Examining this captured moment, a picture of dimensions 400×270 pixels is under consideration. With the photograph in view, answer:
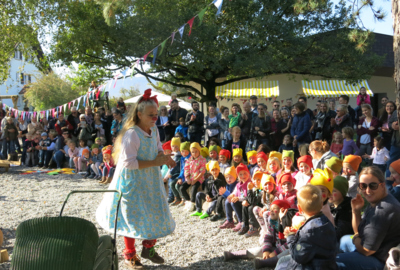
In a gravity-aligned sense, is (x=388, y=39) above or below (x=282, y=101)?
above

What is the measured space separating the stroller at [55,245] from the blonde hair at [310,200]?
5.25 ft

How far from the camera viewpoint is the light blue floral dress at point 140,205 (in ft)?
13.1

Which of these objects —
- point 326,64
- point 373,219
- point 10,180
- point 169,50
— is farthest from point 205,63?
point 373,219

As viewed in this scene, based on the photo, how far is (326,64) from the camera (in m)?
15.9

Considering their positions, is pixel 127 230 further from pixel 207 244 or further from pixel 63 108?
pixel 63 108

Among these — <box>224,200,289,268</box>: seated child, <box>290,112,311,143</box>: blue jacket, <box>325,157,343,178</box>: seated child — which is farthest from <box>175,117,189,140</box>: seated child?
<box>224,200,289,268</box>: seated child

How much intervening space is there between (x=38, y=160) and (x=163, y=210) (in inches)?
453

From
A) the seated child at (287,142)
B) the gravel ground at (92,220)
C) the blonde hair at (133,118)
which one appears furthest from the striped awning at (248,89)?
the blonde hair at (133,118)

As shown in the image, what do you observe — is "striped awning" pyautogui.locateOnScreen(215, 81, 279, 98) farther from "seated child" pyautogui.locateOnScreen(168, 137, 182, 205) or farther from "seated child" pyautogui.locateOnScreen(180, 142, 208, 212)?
"seated child" pyautogui.locateOnScreen(180, 142, 208, 212)

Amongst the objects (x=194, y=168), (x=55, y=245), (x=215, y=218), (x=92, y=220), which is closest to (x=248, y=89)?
(x=194, y=168)

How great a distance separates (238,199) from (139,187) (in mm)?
2037

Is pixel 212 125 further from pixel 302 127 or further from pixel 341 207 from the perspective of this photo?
pixel 341 207

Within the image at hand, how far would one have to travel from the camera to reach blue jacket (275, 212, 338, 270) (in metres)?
2.96

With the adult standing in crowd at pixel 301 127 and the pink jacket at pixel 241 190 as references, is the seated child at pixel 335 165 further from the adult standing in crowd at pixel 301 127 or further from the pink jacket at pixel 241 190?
the adult standing in crowd at pixel 301 127
